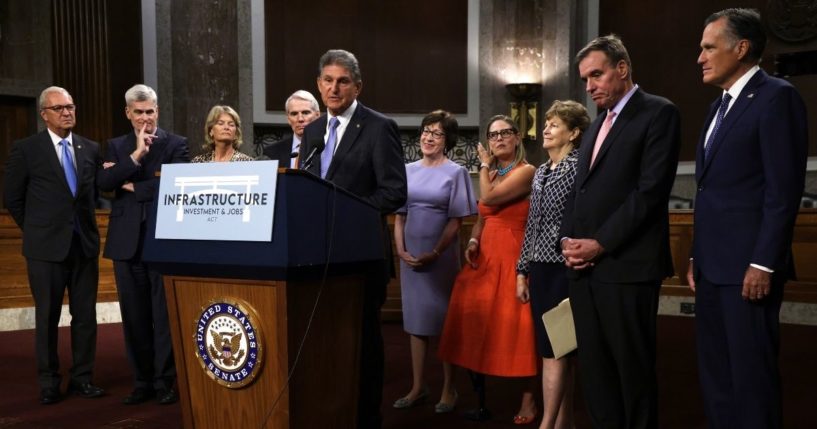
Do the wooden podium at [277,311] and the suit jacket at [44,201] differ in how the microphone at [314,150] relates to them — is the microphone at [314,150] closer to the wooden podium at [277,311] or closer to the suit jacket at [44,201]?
the wooden podium at [277,311]

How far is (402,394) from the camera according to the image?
363cm

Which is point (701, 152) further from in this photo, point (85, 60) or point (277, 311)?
point (85, 60)

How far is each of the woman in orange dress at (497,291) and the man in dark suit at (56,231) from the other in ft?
6.00

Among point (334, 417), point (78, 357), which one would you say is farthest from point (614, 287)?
point (78, 357)

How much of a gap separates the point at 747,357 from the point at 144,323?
2657 mm

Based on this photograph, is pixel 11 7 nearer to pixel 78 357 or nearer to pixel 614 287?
pixel 78 357

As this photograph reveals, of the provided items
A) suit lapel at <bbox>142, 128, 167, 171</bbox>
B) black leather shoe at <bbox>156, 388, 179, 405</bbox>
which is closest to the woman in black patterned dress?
black leather shoe at <bbox>156, 388, 179, 405</bbox>

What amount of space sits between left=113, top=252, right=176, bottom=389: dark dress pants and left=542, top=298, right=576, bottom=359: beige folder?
6.15ft

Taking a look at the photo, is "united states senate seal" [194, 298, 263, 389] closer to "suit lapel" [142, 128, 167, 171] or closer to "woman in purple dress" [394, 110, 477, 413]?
"woman in purple dress" [394, 110, 477, 413]

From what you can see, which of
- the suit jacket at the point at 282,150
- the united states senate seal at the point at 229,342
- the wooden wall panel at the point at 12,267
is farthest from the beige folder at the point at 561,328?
the wooden wall panel at the point at 12,267

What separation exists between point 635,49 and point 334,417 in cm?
679

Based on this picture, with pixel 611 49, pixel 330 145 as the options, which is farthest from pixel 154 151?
pixel 611 49

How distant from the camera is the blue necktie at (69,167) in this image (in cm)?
366

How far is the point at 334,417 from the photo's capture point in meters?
2.21
